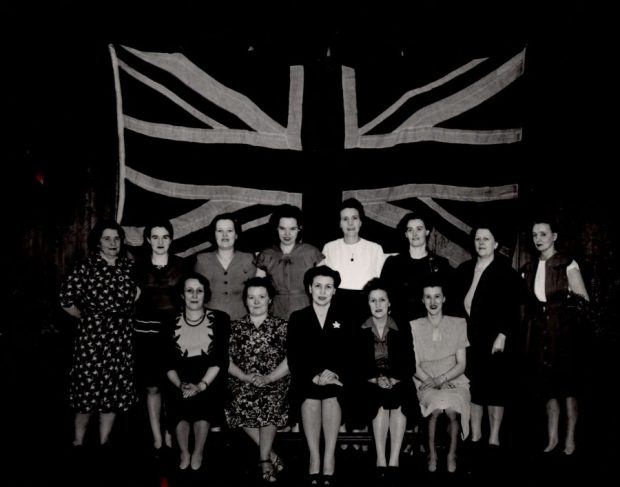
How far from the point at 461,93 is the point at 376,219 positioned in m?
1.27

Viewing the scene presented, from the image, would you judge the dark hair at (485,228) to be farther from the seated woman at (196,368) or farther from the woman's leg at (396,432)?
the seated woman at (196,368)

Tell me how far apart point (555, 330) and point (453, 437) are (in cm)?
117

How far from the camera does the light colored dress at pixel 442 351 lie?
4.08 metres

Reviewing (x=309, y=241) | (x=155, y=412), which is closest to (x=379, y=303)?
(x=309, y=241)

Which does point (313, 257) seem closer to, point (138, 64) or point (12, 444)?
point (138, 64)

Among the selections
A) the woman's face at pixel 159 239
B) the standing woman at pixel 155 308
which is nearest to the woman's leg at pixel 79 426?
the standing woman at pixel 155 308

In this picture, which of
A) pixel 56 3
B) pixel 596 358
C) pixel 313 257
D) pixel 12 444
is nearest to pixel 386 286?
pixel 313 257

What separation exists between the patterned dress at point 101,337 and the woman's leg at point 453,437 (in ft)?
7.52

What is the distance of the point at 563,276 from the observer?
14.5ft

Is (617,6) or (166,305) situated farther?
(617,6)

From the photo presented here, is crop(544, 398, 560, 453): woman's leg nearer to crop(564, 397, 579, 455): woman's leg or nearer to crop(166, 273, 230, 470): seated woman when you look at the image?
crop(564, 397, 579, 455): woman's leg

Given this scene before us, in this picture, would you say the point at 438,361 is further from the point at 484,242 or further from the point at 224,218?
the point at 224,218

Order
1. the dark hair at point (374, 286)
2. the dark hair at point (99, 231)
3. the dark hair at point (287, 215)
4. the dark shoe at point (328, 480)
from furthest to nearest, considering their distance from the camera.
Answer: the dark hair at point (287, 215) < the dark hair at point (99, 231) < the dark hair at point (374, 286) < the dark shoe at point (328, 480)

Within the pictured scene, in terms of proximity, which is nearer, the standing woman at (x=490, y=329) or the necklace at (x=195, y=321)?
the necklace at (x=195, y=321)
